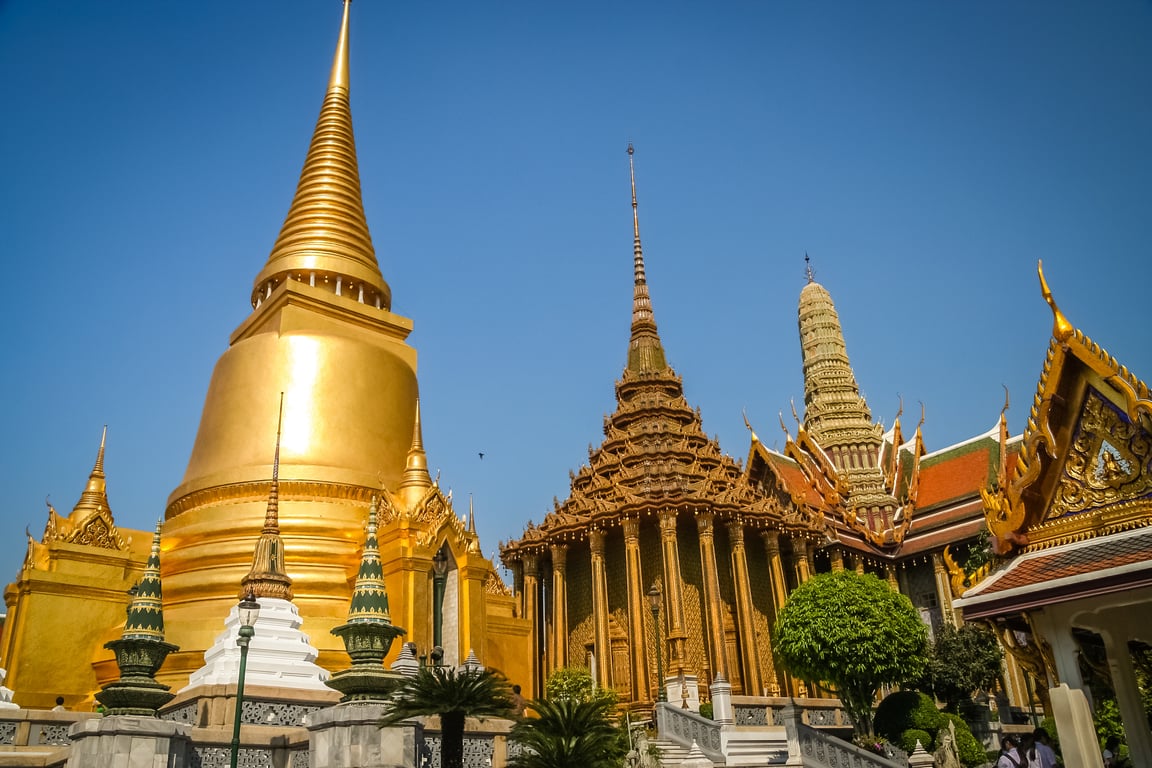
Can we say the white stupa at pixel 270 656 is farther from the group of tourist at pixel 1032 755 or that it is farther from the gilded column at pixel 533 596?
the gilded column at pixel 533 596

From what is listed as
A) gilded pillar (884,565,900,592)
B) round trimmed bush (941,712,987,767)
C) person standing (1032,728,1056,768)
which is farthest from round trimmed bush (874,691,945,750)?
gilded pillar (884,565,900,592)

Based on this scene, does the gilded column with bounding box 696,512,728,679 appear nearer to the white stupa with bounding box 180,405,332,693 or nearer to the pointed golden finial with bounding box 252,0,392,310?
the pointed golden finial with bounding box 252,0,392,310

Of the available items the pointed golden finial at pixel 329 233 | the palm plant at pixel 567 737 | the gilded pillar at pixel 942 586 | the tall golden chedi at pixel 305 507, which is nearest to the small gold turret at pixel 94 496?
the tall golden chedi at pixel 305 507

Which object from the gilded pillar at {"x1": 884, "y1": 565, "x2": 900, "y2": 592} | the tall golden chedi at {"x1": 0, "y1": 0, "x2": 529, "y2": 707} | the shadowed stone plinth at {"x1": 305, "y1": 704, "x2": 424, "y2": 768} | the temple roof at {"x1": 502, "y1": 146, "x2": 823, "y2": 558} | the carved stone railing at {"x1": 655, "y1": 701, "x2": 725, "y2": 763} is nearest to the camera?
the shadowed stone plinth at {"x1": 305, "y1": 704, "x2": 424, "y2": 768}

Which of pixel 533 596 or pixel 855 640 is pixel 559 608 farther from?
pixel 855 640

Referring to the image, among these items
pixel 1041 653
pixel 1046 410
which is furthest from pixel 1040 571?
pixel 1046 410

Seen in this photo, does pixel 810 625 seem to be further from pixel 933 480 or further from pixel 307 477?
pixel 933 480

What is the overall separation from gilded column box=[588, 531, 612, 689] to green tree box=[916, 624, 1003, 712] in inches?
302

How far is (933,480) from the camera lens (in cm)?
3375

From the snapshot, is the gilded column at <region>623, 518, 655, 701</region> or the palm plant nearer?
the palm plant

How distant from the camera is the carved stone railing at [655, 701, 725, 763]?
46.9ft

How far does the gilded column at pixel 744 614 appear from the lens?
78.3ft

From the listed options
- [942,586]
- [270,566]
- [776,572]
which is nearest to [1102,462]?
[270,566]

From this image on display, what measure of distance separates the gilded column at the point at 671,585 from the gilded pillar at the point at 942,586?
9459mm
